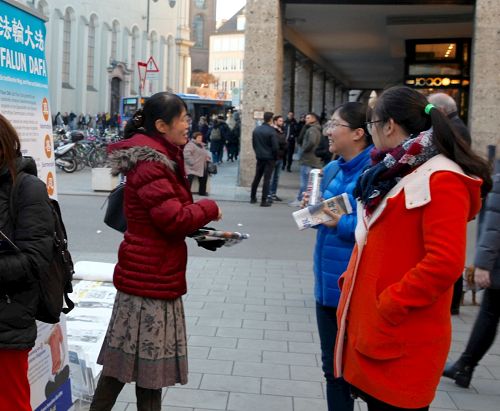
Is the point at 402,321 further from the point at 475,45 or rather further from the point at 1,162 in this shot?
the point at 475,45

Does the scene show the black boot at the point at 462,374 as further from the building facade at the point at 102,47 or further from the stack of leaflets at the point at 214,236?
the building facade at the point at 102,47

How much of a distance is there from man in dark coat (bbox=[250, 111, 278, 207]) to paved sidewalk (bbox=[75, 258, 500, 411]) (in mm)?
6128

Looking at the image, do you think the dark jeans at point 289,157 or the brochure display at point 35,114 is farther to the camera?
the dark jeans at point 289,157

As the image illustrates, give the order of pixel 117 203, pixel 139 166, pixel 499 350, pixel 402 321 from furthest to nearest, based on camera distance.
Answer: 1. pixel 499 350
2. pixel 117 203
3. pixel 139 166
4. pixel 402 321

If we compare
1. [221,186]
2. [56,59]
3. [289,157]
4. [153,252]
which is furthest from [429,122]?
[56,59]

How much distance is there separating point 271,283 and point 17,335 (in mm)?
5256

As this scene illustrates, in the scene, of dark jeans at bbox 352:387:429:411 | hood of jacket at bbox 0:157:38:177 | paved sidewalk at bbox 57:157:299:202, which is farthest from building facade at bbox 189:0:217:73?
dark jeans at bbox 352:387:429:411

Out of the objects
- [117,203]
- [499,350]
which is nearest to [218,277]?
[499,350]

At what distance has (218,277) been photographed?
795 cm

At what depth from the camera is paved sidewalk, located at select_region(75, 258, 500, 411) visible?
4.48m

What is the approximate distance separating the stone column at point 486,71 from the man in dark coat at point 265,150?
4260 millimetres

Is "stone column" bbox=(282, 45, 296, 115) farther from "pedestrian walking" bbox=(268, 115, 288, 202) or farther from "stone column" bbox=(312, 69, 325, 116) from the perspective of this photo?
"pedestrian walking" bbox=(268, 115, 288, 202)

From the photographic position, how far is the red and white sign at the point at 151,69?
18609 millimetres

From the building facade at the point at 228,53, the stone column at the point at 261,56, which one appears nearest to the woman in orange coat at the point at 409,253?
the stone column at the point at 261,56
